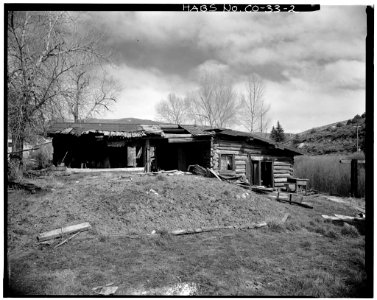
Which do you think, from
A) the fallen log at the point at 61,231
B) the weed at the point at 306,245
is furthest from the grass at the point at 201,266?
the fallen log at the point at 61,231

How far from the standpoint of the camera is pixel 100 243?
6.22m

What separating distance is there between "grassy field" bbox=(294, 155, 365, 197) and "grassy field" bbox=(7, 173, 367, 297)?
934 cm

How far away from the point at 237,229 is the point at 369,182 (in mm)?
5415

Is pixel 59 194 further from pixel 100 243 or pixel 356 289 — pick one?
pixel 356 289

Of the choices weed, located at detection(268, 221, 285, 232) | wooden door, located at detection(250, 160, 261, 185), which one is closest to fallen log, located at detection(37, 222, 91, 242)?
weed, located at detection(268, 221, 285, 232)

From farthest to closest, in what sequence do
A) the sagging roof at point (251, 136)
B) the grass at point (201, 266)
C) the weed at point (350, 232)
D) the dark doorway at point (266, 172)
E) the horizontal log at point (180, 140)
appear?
the dark doorway at point (266, 172), the horizontal log at point (180, 140), the sagging roof at point (251, 136), the weed at point (350, 232), the grass at point (201, 266)

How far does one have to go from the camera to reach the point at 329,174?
19016 millimetres

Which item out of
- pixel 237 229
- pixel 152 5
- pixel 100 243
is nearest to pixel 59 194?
pixel 100 243

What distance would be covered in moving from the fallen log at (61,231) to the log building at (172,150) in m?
8.35

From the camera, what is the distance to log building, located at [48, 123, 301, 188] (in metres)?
15.6

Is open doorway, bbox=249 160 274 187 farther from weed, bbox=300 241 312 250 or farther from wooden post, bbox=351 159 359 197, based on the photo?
weed, bbox=300 241 312 250

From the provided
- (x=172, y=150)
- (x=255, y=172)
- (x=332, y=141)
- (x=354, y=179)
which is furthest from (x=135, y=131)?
(x=332, y=141)

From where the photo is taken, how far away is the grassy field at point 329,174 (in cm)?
1747

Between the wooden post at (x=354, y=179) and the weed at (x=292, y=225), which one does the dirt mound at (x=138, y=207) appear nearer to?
the weed at (x=292, y=225)
